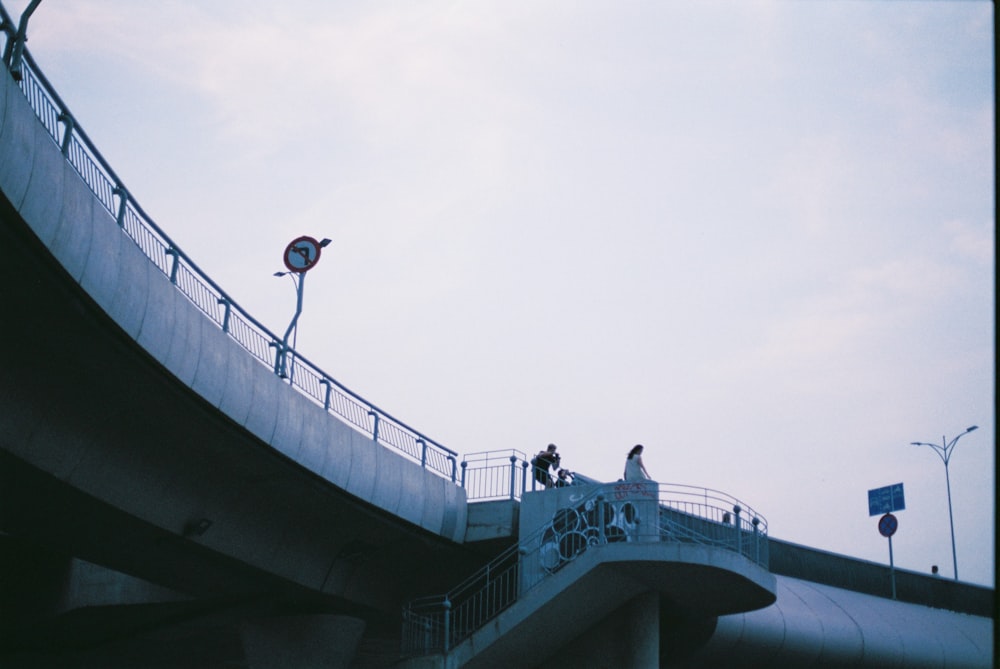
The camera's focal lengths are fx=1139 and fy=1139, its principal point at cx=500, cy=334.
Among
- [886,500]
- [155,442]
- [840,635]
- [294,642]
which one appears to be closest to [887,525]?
[886,500]

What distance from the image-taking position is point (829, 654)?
3481cm

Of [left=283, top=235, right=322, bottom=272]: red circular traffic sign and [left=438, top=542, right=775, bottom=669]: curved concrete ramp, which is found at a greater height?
[left=283, top=235, right=322, bottom=272]: red circular traffic sign

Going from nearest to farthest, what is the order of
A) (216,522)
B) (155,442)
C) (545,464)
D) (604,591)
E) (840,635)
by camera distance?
(155,442), (216,522), (604,591), (545,464), (840,635)

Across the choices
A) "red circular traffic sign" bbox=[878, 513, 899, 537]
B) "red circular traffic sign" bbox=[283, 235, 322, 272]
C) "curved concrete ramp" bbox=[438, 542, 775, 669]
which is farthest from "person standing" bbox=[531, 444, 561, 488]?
"red circular traffic sign" bbox=[878, 513, 899, 537]

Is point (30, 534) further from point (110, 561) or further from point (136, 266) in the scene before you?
point (136, 266)

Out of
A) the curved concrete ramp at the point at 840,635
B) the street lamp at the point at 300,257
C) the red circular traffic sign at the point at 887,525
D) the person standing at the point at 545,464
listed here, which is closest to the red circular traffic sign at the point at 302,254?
the street lamp at the point at 300,257

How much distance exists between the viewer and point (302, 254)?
29.9 metres

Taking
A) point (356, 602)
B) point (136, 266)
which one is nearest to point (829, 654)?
point (356, 602)

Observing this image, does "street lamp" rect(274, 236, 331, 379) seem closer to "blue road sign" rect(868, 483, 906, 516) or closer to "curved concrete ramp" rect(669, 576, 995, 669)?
"curved concrete ramp" rect(669, 576, 995, 669)

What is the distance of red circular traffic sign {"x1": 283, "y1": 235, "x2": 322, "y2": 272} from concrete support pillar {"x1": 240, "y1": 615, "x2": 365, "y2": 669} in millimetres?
9250

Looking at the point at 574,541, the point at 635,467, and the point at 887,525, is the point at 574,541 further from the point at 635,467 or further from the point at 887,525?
the point at 887,525

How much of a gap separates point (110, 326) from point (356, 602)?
48.0 feet

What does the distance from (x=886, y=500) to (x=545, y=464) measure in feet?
77.0

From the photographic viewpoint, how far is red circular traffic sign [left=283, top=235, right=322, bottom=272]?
97.5ft
